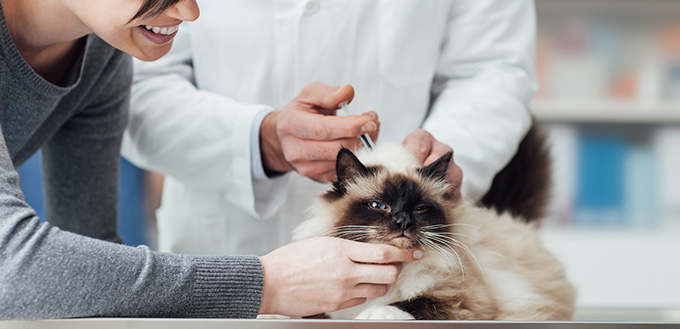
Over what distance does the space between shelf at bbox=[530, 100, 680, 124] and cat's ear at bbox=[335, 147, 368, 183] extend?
171 centimetres

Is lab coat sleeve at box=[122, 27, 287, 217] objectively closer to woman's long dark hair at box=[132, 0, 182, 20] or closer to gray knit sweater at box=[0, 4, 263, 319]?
gray knit sweater at box=[0, 4, 263, 319]

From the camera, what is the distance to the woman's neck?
0.90 metres

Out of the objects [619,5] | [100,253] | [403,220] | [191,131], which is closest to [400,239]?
[403,220]

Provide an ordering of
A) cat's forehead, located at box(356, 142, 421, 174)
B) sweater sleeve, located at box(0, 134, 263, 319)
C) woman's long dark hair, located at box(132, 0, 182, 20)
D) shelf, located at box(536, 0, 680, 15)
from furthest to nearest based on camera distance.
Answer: shelf, located at box(536, 0, 680, 15) → cat's forehead, located at box(356, 142, 421, 174) → woman's long dark hair, located at box(132, 0, 182, 20) → sweater sleeve, located at box(0, 134, 263, 319)

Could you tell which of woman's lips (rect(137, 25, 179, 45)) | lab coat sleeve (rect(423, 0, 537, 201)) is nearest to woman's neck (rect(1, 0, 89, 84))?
woman's lips (rect(137, 25, 179, 45))

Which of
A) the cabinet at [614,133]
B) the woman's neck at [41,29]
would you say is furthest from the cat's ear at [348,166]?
the cabinet at [614,133]

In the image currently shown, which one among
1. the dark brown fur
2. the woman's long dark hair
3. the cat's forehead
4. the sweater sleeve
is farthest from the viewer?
the dark brown fur

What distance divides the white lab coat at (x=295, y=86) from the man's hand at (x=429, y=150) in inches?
3.7

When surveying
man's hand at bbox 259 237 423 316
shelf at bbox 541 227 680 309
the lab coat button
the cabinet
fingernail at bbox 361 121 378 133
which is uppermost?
the lab coat button

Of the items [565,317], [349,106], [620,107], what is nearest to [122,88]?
[349,106]

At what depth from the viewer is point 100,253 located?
67 cm

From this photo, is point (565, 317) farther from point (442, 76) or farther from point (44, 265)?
point (44, 265)

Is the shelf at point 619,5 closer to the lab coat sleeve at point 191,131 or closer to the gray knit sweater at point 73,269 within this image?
the lab coat sleeve at point 191,131

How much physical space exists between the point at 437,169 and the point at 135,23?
0.45 meters
